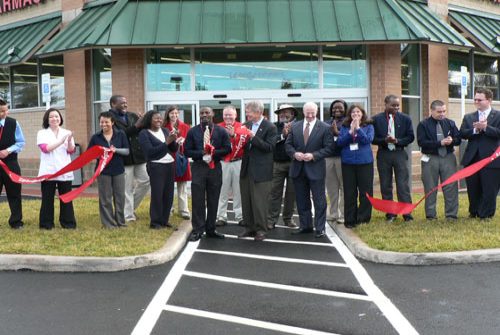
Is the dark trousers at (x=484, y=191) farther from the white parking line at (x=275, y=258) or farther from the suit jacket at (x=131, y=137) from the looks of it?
the suit jacket at (x=131, y=137)

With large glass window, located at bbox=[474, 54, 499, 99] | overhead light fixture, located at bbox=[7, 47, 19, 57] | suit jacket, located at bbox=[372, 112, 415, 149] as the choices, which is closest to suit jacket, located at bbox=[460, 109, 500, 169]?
suit jacket, located at bbox=[372, 112, 415, 149]

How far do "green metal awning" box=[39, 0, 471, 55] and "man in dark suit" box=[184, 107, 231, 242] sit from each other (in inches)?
225

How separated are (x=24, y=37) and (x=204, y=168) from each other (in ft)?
36.8

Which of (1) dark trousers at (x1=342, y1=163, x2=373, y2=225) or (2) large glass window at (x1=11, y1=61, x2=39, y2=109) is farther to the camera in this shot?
(2) large glass window at (x1=11, y1=61, x2=39, y2=109)

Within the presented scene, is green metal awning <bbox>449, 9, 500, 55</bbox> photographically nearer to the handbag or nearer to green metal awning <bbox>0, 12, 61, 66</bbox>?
the handbag

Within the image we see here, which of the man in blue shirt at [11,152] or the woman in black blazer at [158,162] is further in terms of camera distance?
the man in blue shirt at [11,152]

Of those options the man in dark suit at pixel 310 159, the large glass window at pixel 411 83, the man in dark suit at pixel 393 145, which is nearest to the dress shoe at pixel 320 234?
the man in dark suit at pixel 310 159

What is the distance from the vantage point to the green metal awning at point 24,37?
52.5ft

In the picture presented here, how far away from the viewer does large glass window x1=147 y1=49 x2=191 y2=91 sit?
1531cm

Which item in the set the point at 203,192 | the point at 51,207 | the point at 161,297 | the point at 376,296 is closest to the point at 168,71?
the point at 51,207

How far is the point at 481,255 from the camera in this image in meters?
6.70

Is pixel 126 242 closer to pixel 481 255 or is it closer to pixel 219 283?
pixel 219 283

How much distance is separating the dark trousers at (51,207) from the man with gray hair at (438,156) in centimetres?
547

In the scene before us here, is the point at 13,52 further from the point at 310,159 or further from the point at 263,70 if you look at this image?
the point at 310,159
